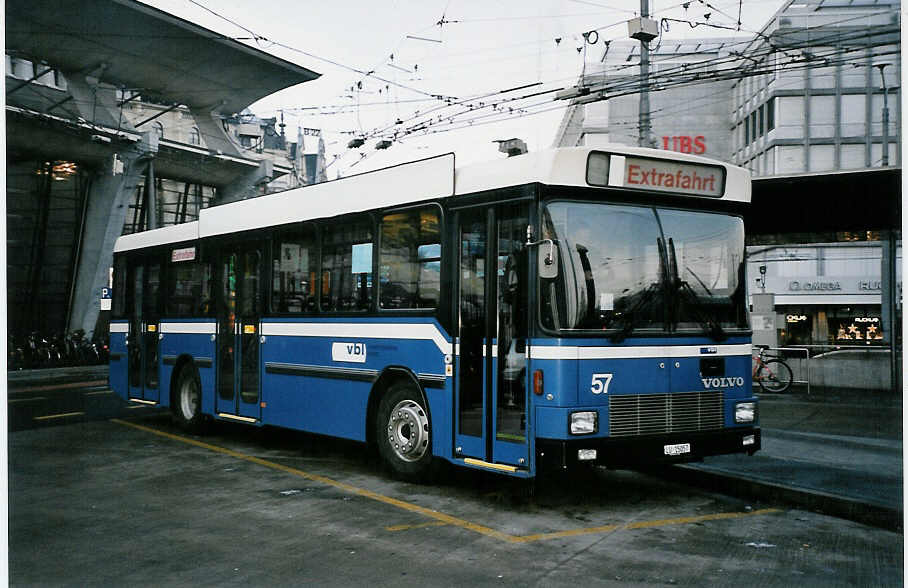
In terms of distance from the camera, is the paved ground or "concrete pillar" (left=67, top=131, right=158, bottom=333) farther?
"concrete pillar" (left=67, top=131, right=158, bottom=333)

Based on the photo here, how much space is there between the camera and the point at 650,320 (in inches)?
318

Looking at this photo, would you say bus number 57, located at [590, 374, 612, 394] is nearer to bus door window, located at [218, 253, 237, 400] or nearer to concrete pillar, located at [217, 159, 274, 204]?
bus door window, located at [218, 253, 237, 400]

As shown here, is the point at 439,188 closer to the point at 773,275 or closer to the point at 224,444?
the point at 224,444

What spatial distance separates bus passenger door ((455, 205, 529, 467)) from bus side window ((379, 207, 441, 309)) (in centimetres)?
40

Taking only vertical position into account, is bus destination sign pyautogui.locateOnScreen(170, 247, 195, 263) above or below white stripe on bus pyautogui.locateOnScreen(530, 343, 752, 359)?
above

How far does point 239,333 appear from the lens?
12.4 m

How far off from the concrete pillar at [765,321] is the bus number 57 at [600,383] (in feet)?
54.4

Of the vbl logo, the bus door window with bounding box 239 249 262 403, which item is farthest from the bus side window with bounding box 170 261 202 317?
the vbl logo

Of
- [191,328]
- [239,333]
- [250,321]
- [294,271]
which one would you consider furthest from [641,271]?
[191,328]

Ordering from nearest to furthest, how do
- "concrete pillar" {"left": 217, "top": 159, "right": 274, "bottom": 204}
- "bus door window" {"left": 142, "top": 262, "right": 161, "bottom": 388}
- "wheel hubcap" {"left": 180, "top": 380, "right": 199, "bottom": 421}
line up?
"wheel hubcap" {"left": 180, "top": 380, "right": 199, "bottom": 421} < "bus door window" {"left": 142, "top": 262, "right": 161, "bottom": 388} < "concrete pillar" {"left": 217, "top": 159, "right": 274, "bottom": 204}

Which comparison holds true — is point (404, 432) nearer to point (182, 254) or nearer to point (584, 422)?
point (584, 422)

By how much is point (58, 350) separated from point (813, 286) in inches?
1454

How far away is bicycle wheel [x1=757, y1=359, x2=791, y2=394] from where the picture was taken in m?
20.3

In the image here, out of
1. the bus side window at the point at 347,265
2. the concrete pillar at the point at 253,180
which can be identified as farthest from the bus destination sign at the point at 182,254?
the concrete pillar at the point at 253,180
